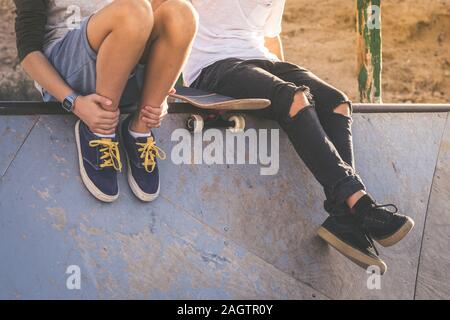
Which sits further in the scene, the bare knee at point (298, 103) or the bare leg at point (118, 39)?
the bare knee at point (298, 103)

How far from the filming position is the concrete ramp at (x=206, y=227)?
9.80 feet

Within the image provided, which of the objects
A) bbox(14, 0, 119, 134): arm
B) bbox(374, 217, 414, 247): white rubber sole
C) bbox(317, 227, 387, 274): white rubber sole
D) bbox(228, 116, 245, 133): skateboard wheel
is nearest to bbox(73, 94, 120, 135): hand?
bbox(14, 0, 119, 134): arm

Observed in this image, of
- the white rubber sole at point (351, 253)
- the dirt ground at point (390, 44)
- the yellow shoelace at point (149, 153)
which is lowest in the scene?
the dirt ground at point (390, 44)

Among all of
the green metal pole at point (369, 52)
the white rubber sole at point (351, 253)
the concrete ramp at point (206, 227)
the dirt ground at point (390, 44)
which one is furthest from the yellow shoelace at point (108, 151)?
the dirt ground at point (390, 44)

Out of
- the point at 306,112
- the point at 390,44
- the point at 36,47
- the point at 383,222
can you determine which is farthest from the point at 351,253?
the point at 390,44

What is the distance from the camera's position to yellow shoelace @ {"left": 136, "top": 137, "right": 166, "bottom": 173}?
10.2 feet

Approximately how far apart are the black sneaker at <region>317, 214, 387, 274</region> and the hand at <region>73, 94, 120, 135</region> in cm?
89

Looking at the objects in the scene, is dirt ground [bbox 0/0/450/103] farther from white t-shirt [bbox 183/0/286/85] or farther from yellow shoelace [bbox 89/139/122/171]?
yellow shoelace [bbox 89/139/122/171]

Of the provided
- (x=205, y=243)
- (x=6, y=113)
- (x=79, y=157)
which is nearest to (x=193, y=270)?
(x=205, y=243)

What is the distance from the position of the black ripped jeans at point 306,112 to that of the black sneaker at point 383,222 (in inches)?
2.9

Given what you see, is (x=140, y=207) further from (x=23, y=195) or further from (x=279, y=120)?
(x=279, y=120)

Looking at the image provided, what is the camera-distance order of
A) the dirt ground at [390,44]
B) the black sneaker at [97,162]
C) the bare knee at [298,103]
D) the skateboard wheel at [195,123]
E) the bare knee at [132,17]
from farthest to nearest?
the dirt ground at [390,44]
the skateboard wheel at [195,123]
the bare knee at [298,103]
the black sneaker at [97,162]
the bare knee at [132,17]

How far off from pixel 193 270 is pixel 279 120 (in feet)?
2.14

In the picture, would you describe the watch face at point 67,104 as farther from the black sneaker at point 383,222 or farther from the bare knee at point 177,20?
the black sneaker at point 383,222
